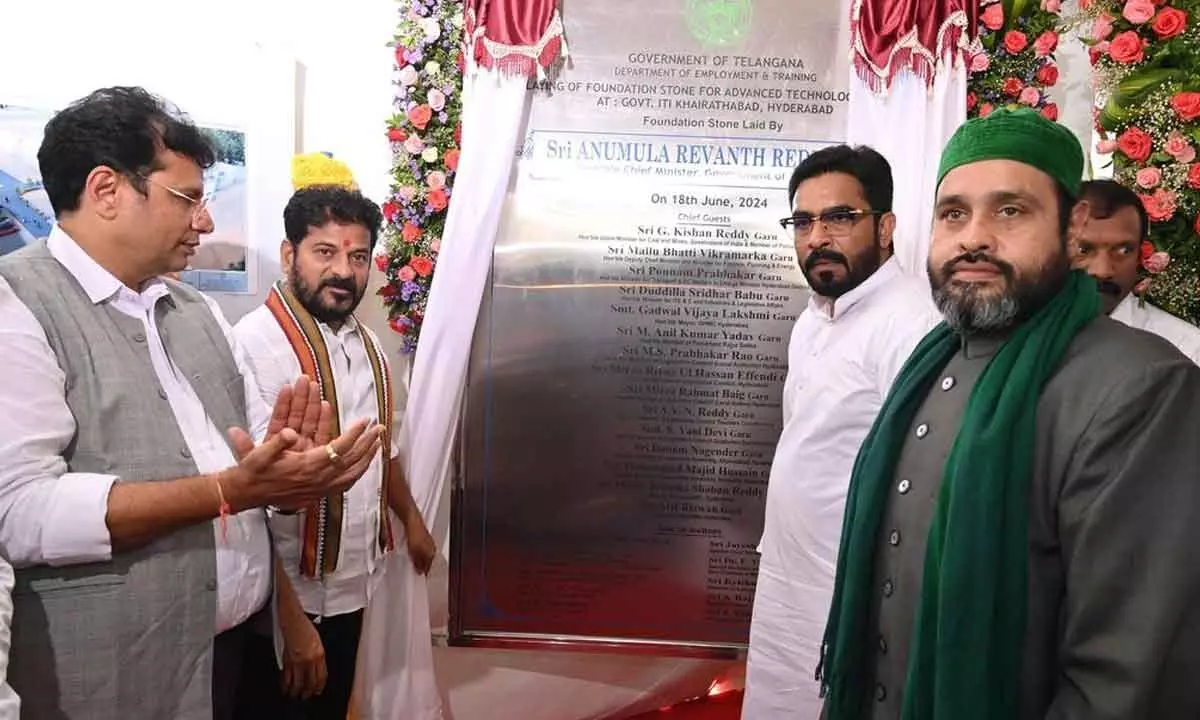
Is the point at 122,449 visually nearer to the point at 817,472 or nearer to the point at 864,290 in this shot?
the point at 817,472

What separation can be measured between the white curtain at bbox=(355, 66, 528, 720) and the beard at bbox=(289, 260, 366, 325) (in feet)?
1.31

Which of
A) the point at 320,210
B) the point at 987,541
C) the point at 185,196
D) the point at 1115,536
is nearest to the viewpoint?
the point at 1115,536

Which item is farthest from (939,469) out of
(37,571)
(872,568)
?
(37,571)

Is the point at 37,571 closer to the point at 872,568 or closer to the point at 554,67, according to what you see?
the point at 872,568

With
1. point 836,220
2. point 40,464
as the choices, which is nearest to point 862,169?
point 836,220

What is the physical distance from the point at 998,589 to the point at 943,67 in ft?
6.68

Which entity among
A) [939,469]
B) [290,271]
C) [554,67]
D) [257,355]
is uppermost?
[554,67]

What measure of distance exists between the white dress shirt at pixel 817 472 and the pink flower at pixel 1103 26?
1.13 metres

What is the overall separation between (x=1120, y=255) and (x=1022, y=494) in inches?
66.7

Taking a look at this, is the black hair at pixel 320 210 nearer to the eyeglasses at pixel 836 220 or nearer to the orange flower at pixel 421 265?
the orange flower at pixel 421 265

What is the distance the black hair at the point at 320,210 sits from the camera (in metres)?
2.33

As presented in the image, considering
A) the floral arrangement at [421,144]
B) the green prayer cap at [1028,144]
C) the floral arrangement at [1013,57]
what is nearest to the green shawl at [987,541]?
the green prayer cap at [1028,144]

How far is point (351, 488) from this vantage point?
7.27 feet

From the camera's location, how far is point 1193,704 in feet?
3.54
